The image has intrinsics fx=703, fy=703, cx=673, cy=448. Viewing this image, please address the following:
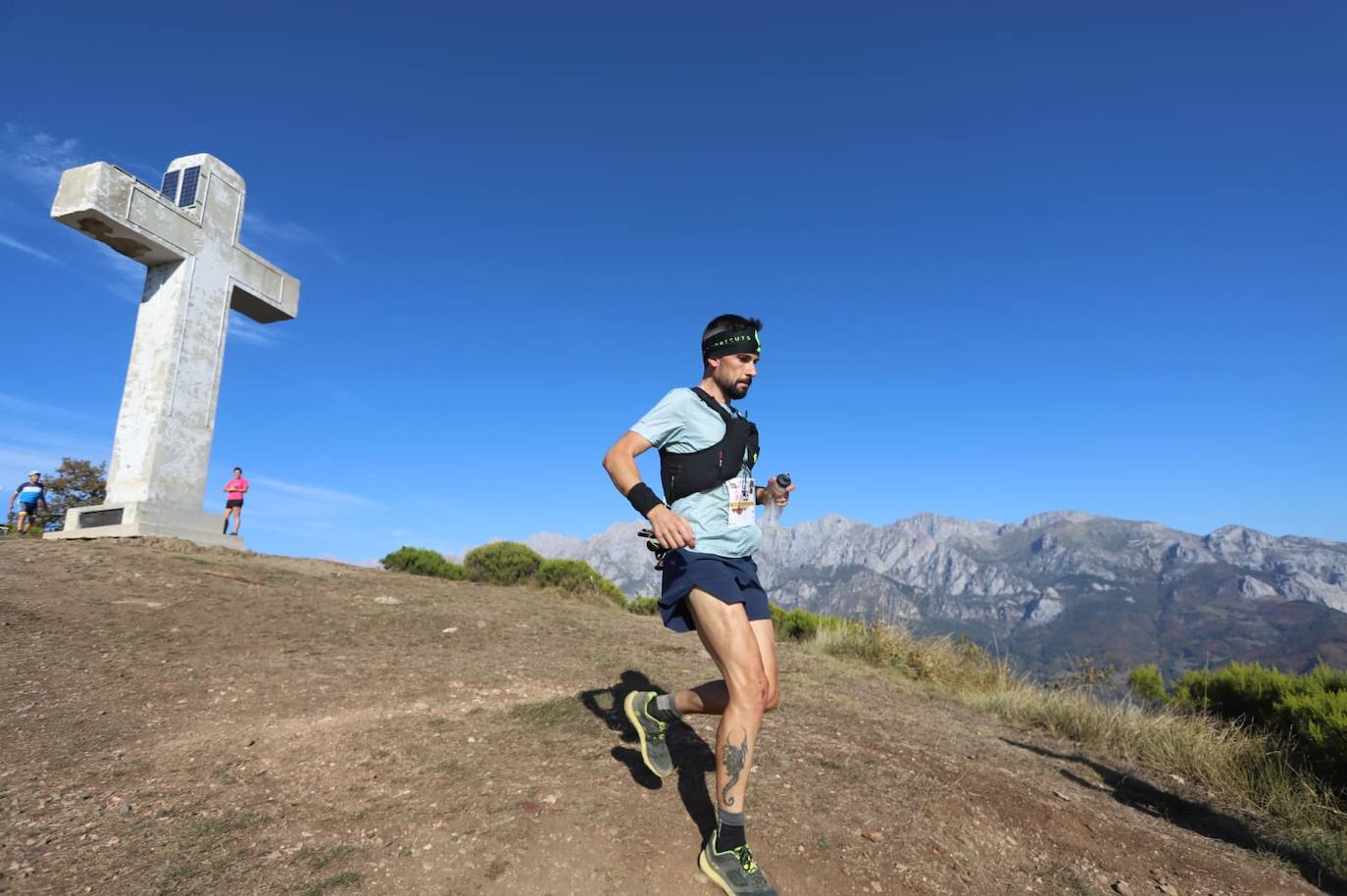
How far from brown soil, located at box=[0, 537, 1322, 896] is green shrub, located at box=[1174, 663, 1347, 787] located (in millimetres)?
1057

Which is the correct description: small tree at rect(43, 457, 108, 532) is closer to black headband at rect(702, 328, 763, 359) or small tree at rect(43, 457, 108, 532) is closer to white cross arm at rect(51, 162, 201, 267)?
white cross arm at rect(51, 162, 201, 267)

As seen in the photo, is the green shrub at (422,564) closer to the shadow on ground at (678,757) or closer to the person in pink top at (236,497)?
the person in pink top at (236,497)

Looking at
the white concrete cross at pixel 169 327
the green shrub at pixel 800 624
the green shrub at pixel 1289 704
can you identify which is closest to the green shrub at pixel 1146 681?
the green shrub at pixel 1289 704

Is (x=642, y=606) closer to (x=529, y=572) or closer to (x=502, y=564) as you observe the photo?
(x=529, y=572)

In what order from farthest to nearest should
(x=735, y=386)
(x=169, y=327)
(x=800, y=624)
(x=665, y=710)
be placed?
1. (x=800, y=624)
2. (x=169, y=327)
3. (x=665, y=710)
4. (x=735, y=386)

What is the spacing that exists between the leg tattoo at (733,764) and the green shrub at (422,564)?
1326 cm

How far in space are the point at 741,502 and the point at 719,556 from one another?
0.32 metres

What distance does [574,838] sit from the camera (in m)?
3.09

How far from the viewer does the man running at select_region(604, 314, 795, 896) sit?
2.85 metres

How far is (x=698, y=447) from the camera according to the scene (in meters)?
3.24

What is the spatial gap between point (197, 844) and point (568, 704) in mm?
2460

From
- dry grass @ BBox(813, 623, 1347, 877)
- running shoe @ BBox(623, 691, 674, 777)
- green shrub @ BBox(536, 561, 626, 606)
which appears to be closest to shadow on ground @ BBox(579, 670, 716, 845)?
running shoe @ BBox(623, 691, 674, 777)

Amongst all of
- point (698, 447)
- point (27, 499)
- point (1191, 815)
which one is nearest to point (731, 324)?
point (698, 447)

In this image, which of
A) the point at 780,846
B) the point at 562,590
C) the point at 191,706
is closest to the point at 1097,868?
the point at 780,846
